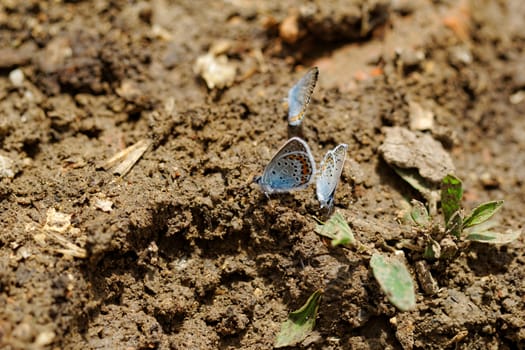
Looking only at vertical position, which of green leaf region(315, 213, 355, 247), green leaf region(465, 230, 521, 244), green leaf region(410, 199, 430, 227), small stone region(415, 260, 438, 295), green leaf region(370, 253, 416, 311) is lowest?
small stone region(415, 260, 438, 295)

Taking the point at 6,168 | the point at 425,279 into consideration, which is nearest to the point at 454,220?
the point at 425,279

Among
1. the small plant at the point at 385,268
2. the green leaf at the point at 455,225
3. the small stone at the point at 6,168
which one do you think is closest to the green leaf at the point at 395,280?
the small plant at the point at 385,268

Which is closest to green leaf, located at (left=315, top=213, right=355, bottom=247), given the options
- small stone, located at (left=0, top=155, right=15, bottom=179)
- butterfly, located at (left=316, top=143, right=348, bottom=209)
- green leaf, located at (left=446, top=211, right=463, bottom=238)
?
butterfly, located at (left=316, top=143, right=348, bottom=209)

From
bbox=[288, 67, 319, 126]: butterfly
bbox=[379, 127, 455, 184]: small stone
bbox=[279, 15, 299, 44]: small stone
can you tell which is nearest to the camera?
bbox=[288, 67, 319, 126]: butterfly

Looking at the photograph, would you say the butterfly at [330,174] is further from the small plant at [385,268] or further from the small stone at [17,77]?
the small stone at [17,77]

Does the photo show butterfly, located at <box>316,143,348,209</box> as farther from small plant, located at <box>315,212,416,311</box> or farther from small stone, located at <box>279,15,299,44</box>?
small stone, located at <box>279,15,299,44</box>

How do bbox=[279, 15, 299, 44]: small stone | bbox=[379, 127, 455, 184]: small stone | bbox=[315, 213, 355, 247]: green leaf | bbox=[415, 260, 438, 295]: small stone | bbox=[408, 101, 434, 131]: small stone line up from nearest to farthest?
bbox=[315, 213, 355, 247]: green leaf → bbox=[415, 260, 438, 295]: small stone → bbox=[379, 127, 455, 184]: small stone → bbox=[408, 101, 434, 131]: small stone → bbox=[279, 15, 299, 44]: small stone

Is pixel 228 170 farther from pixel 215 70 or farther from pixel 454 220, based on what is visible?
pixel 454 220
